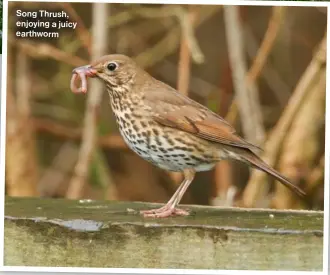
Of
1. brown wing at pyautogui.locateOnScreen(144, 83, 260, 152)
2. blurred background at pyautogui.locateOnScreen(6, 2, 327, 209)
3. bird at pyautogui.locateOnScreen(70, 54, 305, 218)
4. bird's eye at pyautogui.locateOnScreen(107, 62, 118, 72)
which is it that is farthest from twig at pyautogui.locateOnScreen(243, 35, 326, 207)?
bird's eye at pyautogui.locateOnScreen(107, 62, 118, 72)

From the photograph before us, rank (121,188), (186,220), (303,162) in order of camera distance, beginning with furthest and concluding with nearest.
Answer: (121,188) < (303,162) < (186,220)

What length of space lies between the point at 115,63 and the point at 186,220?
0.90 m

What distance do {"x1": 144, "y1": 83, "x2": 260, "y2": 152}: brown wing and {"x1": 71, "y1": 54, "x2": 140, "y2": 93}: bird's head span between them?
6.3 inches

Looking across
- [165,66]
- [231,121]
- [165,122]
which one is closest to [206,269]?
[165,122]

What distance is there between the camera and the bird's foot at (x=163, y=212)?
175 inches

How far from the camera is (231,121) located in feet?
17.4

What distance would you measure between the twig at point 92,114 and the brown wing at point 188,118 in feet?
2.18

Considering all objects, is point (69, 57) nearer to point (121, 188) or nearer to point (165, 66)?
point (165, 66)

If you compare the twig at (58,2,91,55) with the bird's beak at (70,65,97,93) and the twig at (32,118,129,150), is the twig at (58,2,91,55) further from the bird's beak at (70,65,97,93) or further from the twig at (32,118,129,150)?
the twig at (32,118,129,150)

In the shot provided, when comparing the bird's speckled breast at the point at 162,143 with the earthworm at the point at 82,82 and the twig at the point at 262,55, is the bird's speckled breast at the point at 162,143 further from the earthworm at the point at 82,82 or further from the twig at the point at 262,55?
the twig at the point at 262,55

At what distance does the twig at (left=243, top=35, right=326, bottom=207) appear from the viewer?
203 inches
